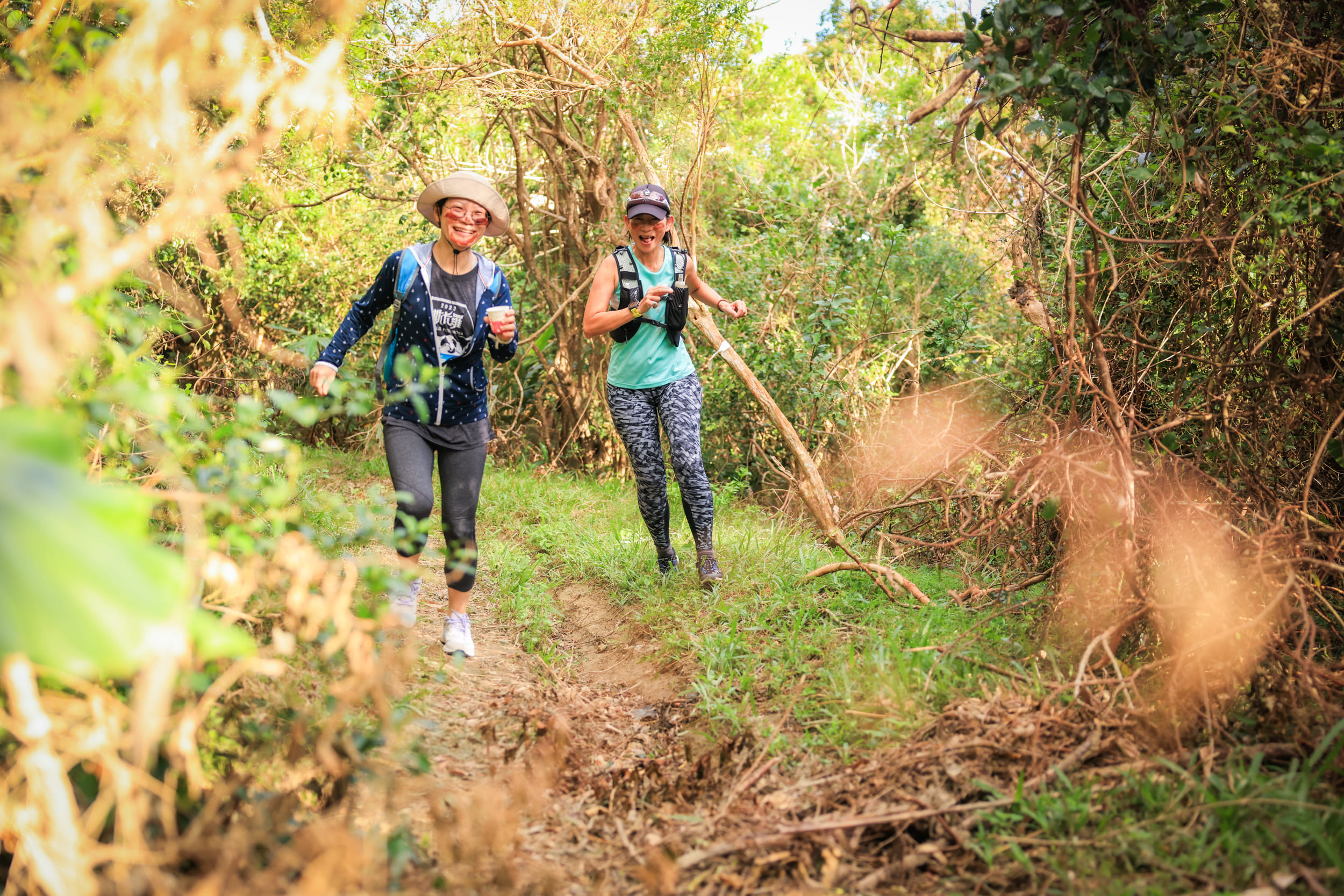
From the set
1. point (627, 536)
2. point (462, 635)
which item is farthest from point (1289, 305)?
point (627, 536)

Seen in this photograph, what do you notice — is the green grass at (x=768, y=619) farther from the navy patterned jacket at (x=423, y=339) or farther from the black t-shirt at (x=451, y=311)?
the black t-shirt at (x=451, y=311)

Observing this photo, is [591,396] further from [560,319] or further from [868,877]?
[868,877]

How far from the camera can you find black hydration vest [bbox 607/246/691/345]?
15.5ft

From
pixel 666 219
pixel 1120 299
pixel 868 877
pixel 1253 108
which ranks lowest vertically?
pixel 868 877

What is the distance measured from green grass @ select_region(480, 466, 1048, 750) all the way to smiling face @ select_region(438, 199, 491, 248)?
6.68ft

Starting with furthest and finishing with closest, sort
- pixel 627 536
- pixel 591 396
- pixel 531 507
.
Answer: pixel 591 396 < pixel 531 507 < pixel 627 536

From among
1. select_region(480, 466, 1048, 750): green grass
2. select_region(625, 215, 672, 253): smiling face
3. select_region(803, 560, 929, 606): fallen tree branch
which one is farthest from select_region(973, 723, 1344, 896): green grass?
select_region(625, 215, 672, 253): smiling face

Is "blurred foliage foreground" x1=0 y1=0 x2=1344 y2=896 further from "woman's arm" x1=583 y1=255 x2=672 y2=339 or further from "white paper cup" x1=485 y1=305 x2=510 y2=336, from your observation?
"woman's arm" x1=583 y1=255 x2=672 y2=339

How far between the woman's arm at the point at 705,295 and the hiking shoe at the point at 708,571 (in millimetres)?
1330

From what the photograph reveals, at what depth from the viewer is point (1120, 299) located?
13.1ft

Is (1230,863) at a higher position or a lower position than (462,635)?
higher

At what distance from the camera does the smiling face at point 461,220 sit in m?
3.94

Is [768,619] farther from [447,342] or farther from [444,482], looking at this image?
[447,342]

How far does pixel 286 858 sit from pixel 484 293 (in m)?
2.82
